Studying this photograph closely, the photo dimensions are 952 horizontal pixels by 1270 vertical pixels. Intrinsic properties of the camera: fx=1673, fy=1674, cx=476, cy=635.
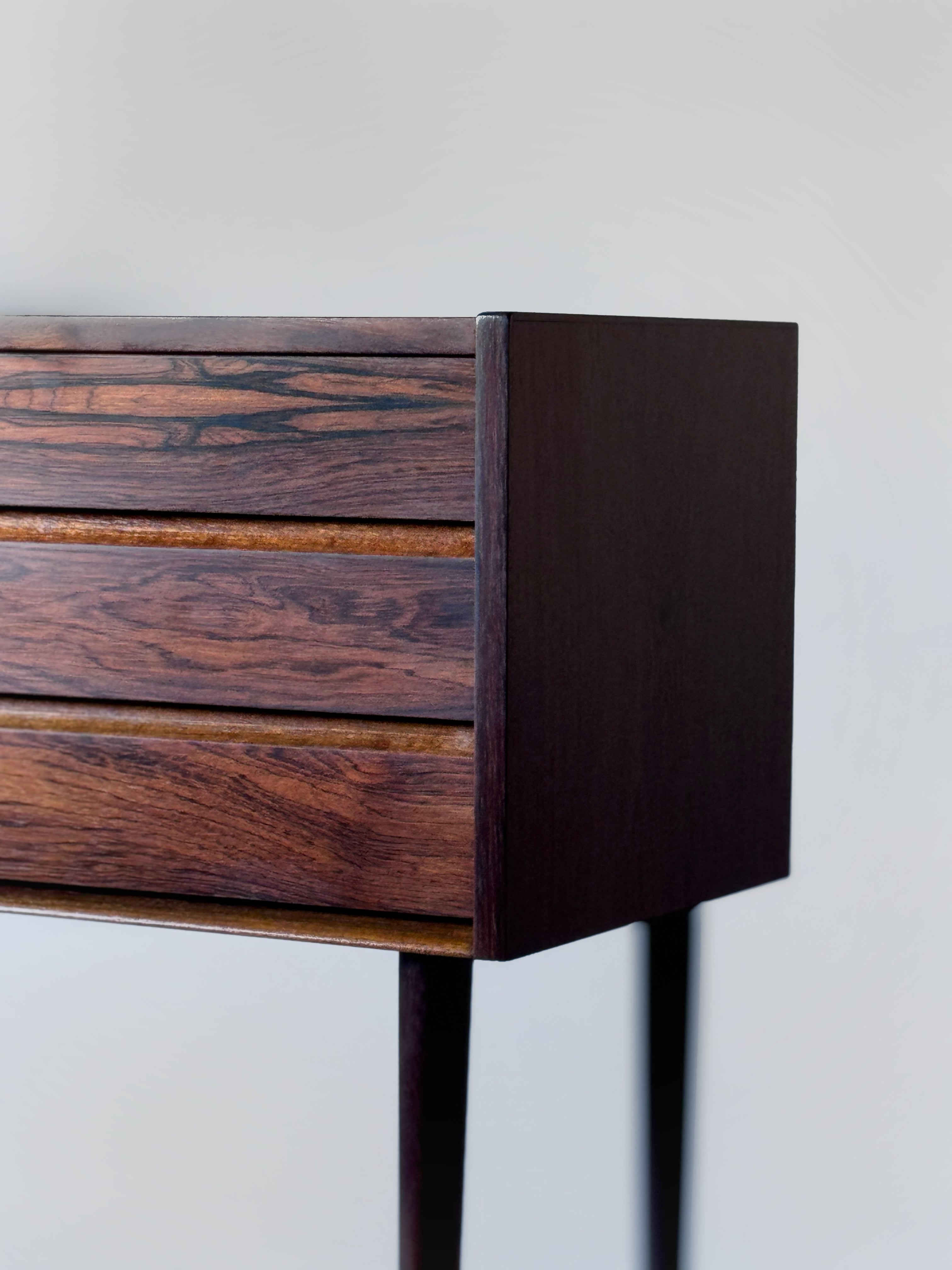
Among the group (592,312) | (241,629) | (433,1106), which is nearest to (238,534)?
(241,629)

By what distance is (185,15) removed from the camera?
183 cm

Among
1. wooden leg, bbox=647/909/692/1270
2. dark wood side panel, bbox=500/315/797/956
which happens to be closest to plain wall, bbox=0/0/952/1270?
wooden leg, bbox=647/909/692/1270

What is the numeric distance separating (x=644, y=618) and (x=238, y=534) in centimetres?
27

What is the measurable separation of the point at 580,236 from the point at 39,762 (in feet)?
2.87

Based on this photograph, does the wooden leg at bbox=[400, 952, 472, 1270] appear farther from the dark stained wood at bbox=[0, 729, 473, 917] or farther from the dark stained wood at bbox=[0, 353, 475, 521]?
the dark stained wood at bbox=[0, 353, 475, 521]

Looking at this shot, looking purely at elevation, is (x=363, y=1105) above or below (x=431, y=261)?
below

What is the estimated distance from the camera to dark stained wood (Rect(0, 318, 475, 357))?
1026 mm

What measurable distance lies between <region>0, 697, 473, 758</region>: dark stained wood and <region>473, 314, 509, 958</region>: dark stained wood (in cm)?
3

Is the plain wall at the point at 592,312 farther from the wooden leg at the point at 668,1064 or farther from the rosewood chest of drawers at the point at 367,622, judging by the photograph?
the rosewood chest of drawers at the point at 367,622

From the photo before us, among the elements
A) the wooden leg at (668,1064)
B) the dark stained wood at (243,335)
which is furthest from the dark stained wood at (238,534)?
the wooden leg at (668,1064)

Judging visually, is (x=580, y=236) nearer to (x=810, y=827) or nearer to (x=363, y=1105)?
(x=810, y=827)

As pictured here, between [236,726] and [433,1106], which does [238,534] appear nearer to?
[236,726]

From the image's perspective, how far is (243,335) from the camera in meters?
1.08

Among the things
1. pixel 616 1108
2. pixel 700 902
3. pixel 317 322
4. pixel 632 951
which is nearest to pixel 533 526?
pixel 317 322
